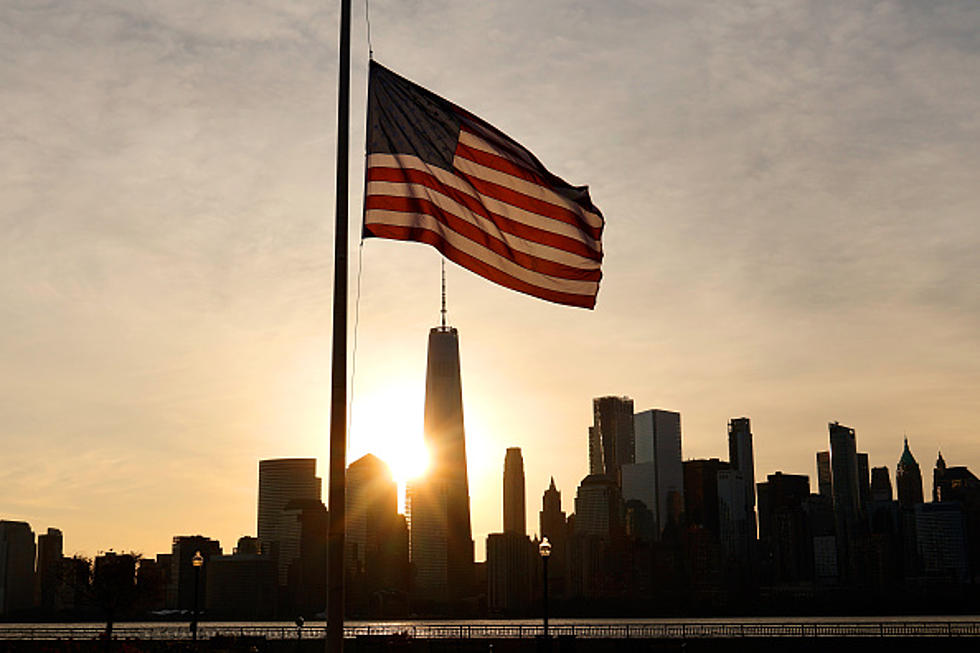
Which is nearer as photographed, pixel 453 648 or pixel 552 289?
pixel 552 289

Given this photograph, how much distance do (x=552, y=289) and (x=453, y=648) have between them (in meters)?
71.5

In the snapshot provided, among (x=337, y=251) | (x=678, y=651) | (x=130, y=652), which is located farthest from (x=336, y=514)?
(x=678, y=651)

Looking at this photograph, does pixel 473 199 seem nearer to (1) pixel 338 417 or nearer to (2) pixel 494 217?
(2) pixel 494 217

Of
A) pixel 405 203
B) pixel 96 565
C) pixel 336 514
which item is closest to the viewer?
pixel 336 514

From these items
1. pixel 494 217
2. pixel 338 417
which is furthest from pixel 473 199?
pixel 338 417

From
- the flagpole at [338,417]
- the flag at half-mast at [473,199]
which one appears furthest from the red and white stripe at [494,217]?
the flagpole at [338,417]

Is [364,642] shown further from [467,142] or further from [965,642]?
[467,142]

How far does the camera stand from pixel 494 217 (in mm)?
19531

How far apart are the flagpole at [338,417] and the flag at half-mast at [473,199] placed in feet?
4.12

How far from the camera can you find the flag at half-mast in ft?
58.2

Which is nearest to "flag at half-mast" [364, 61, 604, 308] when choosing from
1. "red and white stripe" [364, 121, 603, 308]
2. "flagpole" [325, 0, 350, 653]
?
"red and white stripe" [364, 121, 603, 308]

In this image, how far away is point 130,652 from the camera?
36.6 meters

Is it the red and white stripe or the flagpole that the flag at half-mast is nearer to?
the red and white stripe

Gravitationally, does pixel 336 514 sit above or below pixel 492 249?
below
